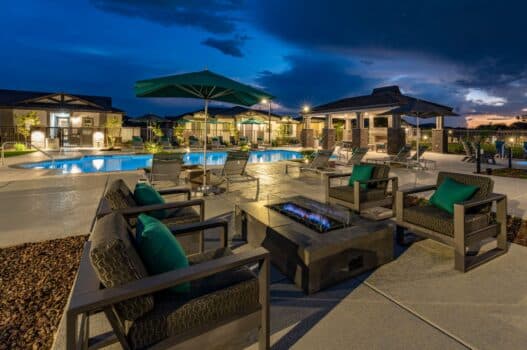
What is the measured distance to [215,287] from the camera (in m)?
1.75

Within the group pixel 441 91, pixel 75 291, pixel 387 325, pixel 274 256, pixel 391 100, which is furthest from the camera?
pixel 441 91

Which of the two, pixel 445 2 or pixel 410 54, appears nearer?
pixel 445 2

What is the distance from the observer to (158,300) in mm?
1618

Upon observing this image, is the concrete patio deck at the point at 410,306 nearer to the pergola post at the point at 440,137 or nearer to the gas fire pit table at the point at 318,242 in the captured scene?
the gas fire pit table at the point at 318,242

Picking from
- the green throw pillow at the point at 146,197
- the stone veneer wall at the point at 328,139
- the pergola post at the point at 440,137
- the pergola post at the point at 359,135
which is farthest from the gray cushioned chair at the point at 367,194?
the stone veneer wall at the point at 328,139

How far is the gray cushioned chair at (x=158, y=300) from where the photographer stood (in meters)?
1.35

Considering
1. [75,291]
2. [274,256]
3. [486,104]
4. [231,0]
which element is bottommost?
[274,256]

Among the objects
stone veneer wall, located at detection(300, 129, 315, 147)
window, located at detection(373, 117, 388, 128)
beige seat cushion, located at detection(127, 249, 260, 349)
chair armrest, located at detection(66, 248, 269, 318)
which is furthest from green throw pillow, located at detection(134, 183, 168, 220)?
window, located at detection(373, 117, 388, 128)

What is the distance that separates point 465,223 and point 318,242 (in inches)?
61.9

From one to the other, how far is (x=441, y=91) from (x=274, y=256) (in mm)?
60348

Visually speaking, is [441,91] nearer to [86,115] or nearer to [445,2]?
[445,2]

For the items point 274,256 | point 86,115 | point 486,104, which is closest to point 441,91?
point 486,104

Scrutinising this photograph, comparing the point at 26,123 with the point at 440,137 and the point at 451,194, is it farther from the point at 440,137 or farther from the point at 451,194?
the point at 440,137

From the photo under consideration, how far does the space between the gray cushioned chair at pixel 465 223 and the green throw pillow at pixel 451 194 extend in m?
0.06
